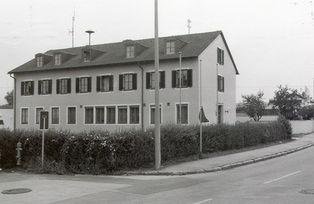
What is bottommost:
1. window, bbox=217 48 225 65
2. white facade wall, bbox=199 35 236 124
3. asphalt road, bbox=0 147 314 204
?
asphalt road, bbox=0 147 314 204

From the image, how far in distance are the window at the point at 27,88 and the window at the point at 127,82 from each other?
40.7ft

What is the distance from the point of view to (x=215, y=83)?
4938 cm

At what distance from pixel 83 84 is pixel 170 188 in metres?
39.4

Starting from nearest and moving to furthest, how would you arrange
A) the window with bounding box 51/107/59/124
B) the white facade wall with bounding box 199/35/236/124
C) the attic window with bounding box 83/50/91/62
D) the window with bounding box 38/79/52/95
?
the white facade wall with bounding box 199/35/236/124 < the attic window with bounding box 83/50/91/62 < the window with bounding box 51/107/59/124 < the window with bounding box 38/79/52/95

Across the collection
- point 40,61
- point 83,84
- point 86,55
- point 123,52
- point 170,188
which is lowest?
point 170,188

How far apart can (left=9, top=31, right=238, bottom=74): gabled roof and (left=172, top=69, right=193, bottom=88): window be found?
1.44 meters

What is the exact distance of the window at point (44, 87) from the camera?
5553 centimetres

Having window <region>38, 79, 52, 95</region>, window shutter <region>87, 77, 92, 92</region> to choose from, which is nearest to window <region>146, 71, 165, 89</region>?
window shutter <region>87, 77, 92, 92</region>

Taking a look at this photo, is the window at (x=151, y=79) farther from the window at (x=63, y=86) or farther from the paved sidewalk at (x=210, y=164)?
the paved sidewalk at (x=210, y=164)

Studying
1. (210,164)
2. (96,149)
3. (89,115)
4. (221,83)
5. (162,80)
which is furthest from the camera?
(89,115)

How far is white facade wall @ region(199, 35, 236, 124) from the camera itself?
47.0 metres

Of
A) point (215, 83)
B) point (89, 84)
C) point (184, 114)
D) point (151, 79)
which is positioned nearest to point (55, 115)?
point (89, 84)

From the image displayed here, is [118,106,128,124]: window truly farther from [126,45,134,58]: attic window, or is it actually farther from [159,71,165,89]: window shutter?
Answer: [126,45,134,58]: attic window

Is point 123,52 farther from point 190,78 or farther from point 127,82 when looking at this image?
point 190,78
